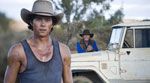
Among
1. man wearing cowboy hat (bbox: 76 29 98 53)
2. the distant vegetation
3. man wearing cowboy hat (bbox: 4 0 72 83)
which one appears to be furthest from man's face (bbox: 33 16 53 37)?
the distant vegetation

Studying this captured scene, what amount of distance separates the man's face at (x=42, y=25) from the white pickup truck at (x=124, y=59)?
6965 millimetres

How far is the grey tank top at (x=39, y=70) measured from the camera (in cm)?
312

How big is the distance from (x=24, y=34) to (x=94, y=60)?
16.7 ft

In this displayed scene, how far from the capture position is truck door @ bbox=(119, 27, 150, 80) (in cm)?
1002

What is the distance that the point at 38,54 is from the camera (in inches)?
124

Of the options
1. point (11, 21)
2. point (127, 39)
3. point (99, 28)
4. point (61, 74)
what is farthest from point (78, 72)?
point (99, 28)

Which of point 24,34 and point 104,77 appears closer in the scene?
point 24,34

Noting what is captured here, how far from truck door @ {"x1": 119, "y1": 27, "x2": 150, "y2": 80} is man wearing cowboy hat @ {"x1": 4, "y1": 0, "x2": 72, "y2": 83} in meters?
6.89

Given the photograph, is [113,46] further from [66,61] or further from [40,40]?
[40,40]

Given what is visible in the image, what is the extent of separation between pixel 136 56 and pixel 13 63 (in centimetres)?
707

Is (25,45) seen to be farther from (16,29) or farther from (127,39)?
(127,39)

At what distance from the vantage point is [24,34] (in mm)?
5188

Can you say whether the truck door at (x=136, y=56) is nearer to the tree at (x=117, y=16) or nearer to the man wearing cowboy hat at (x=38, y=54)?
the man wearing cowboy hat at (x=38, y=54)

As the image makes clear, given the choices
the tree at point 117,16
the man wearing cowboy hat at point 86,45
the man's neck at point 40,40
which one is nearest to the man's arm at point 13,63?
the man's neck at point 40,40
